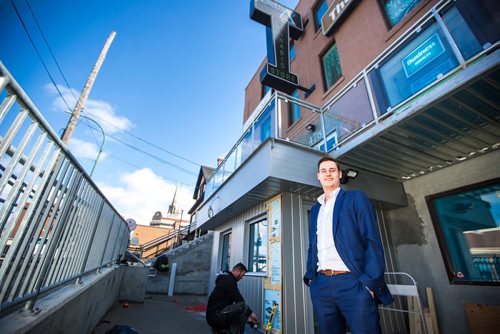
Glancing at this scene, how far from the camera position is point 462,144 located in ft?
13.2

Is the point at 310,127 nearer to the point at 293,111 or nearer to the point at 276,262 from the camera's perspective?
the point at 293,111

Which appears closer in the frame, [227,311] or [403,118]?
[403,118]

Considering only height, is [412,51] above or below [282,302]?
above

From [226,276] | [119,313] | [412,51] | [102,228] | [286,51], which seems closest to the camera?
[412,51]

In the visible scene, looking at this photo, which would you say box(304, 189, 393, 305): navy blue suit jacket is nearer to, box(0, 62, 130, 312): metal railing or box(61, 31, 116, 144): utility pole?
box(0, 62, 130, 312): metal railing

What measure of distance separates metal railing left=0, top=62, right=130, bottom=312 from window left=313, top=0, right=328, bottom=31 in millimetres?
10832

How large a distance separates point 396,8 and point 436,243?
661 cm

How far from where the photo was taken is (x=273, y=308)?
4.54 meters

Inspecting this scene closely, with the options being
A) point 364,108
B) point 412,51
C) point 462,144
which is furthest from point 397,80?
point 462,144

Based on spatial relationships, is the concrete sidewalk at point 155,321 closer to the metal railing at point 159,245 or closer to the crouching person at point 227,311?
the crouching person at point 227,311

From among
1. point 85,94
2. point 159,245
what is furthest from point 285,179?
point 159,245

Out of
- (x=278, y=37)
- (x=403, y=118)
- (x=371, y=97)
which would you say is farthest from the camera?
(x=278, y=37)

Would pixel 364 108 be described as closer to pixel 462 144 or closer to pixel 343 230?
pixel 462 144

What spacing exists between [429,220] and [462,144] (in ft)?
6.06
